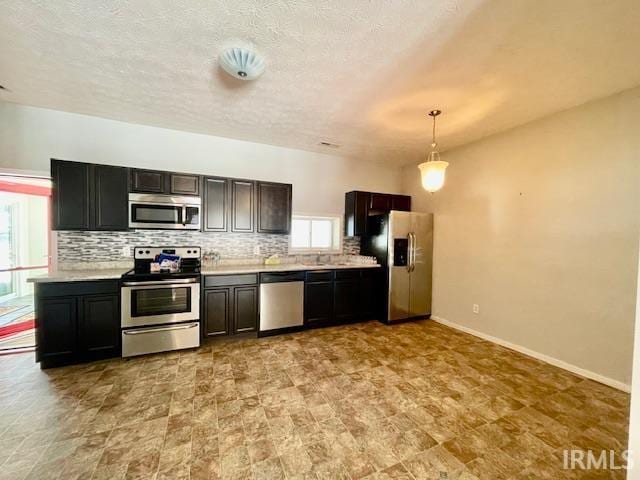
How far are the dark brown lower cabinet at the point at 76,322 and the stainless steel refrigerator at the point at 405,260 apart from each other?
3568 millimetres

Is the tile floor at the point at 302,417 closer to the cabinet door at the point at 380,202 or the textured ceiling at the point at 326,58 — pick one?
the cabinet door at the point at 380,202

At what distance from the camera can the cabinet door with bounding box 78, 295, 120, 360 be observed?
2.61 meters

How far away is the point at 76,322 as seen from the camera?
258 cm

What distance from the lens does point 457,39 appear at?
1.76 metres

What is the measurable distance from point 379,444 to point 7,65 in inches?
169

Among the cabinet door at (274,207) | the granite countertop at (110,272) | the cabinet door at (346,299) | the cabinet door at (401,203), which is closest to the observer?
the granite countertop at (110,272)

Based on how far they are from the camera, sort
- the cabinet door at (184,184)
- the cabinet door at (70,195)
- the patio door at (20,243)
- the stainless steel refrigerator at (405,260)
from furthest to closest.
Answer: the patio door at (20,243), the stainless steel refrigerator at (405,260), the cabinet door at (184,184), the cabinet door at (70,195)

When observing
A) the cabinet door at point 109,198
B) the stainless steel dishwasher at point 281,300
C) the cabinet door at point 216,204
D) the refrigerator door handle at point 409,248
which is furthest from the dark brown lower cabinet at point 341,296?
the cabinet door at point 109,198

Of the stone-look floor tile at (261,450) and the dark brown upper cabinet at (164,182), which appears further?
the dark brown upper cabinet at (164,182)

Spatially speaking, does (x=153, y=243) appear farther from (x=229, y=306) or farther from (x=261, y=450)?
(x=261, y=450)

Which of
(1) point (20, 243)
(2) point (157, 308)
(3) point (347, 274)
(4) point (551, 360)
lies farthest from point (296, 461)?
(1) point (20, 243)

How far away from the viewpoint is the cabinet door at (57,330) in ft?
8.11

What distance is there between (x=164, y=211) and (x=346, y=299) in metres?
2.84

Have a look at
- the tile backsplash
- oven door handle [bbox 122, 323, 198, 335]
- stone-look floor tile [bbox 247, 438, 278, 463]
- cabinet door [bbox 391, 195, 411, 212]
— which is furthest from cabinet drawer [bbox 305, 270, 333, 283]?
stone-look floor tile [bbox 247, 438, 278, 463]
